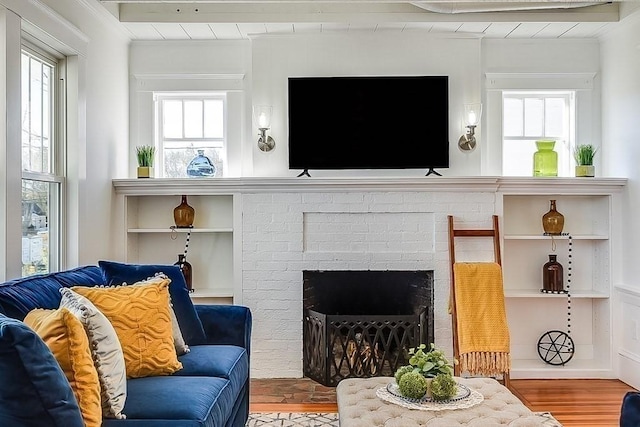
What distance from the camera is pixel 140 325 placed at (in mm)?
2561

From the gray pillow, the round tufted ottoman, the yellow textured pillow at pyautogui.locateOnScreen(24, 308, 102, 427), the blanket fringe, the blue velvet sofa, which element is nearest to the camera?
the blue velvet sofa

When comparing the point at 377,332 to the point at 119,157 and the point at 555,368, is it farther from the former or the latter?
the point at 119,157

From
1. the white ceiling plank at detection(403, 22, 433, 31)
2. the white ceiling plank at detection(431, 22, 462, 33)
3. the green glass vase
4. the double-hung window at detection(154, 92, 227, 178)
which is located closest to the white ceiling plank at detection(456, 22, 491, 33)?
the white ceiling plank at detection(431, 22, 462, 33)

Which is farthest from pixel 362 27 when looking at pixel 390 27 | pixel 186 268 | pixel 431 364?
pixel 431 364

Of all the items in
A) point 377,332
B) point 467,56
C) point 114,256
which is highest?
point 467,56

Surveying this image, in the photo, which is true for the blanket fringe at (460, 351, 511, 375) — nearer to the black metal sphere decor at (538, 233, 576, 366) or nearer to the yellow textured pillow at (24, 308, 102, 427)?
the black metal sphere decor at (538, 233, 576, 366)

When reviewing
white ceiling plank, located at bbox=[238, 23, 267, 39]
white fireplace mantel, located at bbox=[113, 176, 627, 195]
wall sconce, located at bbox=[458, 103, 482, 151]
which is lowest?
white fireplace mantel, located at bbox=[113, 176, 627, 195]

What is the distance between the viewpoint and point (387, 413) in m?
2.43

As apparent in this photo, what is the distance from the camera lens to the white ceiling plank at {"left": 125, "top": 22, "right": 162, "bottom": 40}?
4363 mm

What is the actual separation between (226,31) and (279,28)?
0.41m

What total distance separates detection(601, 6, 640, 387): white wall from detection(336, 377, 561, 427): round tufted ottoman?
6.90 feet

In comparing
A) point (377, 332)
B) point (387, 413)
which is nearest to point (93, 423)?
point (387, 413)

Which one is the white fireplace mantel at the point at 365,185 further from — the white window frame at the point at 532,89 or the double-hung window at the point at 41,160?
the double-hung window at the point at 41,160

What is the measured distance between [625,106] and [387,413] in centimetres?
317
